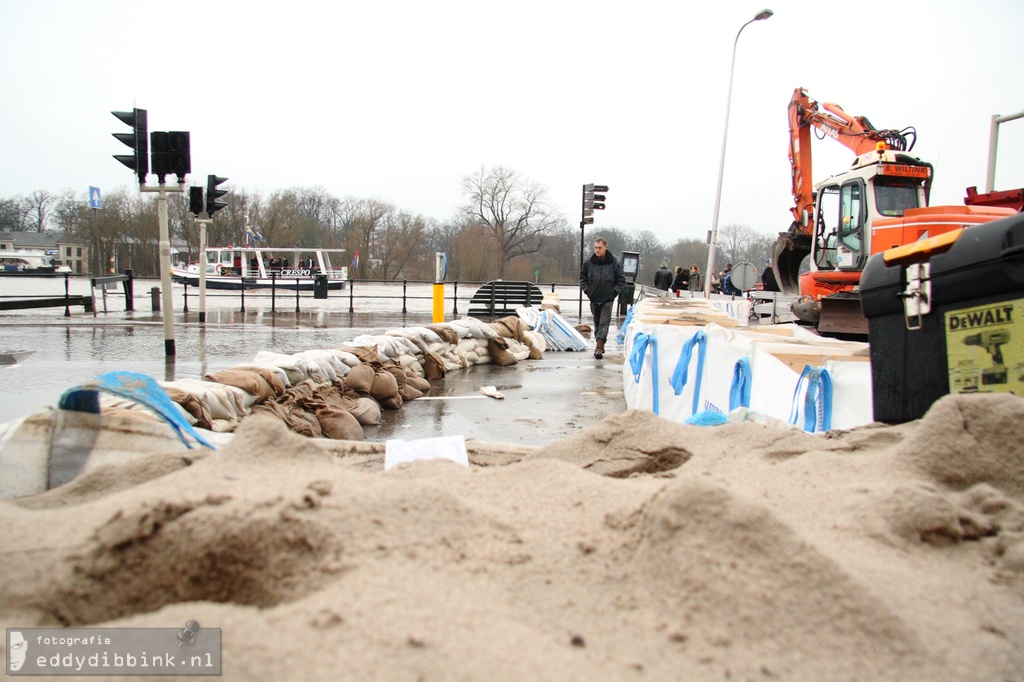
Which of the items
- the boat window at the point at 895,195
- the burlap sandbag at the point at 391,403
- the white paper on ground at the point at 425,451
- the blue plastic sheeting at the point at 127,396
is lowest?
the burlap sandbag at the point at 391,403

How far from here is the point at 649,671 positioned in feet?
3.95

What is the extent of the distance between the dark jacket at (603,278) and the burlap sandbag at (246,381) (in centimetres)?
709

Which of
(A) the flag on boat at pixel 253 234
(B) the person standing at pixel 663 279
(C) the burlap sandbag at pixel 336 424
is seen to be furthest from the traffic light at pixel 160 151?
(A) the flag on boat at pixel 253 234

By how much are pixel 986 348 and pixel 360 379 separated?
518 cm

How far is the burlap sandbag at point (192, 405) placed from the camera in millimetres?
3754

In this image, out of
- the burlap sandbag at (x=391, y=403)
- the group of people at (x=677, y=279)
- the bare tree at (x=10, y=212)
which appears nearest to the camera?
the burlap sandbag at (x=391, y=403)

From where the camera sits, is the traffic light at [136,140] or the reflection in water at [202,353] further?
the traffic light at [136,140]

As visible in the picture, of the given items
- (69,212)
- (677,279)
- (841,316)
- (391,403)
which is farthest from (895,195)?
(69,212)

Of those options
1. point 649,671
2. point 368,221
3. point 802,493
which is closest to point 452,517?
point 649,671

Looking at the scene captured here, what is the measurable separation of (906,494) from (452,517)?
1.17 meters

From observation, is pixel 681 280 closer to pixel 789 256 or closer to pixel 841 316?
pixel 789 256

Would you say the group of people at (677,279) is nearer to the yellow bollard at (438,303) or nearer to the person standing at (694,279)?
the person standing at (694,279)

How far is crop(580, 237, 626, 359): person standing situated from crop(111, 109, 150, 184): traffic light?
7087 millimetres

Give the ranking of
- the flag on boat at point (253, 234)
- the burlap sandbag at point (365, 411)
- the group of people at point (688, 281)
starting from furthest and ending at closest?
1. the flag on boat at point (253, 234)
2. the group of people at point (688, 281)
3. the burlap sandbag at point (365, 411)
